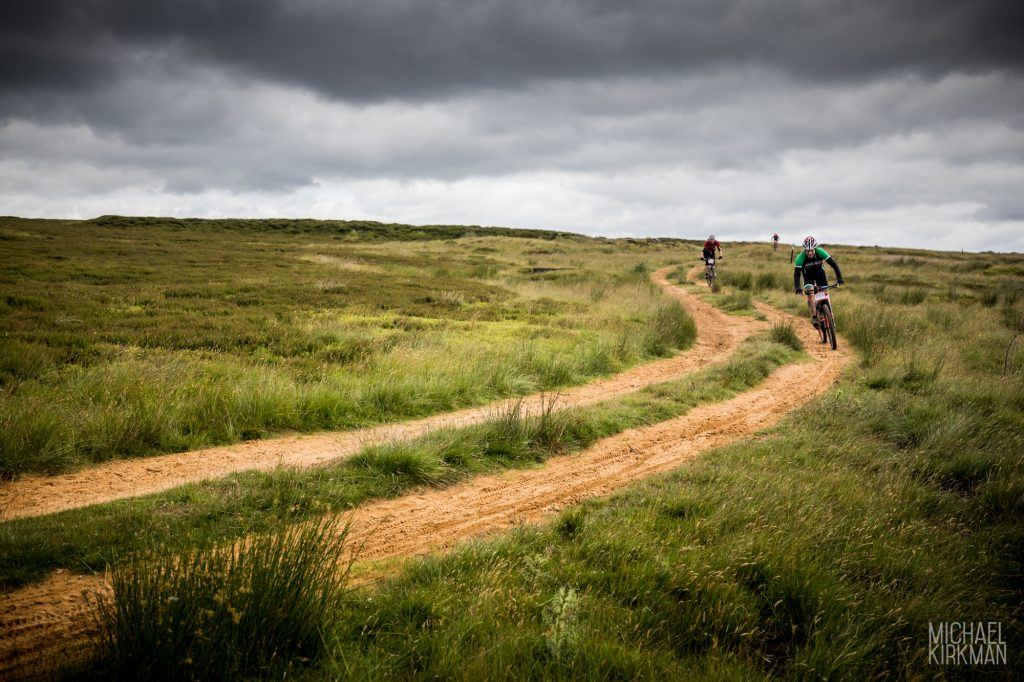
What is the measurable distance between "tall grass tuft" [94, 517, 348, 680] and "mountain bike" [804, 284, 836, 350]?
15396mm


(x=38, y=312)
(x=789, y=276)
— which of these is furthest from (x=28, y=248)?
(x=789, y=276)

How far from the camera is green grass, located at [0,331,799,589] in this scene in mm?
4172

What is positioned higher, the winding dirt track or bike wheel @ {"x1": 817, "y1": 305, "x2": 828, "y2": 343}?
bike wheel @ {"x1": 817, "y1": 305, "x2": 828, "y2": 343}

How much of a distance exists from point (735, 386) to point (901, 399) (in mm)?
2803

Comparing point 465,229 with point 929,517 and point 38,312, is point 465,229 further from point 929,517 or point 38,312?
point 929,517

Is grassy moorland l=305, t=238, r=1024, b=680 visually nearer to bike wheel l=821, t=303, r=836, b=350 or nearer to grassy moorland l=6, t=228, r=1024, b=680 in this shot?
grassy moorland l=6, t=228, r=1024, b=680

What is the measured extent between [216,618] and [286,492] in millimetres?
2585

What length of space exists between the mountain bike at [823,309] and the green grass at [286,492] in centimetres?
831

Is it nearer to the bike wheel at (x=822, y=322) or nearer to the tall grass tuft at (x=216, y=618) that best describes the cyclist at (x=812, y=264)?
the bike wheel at (x=822, y=322)

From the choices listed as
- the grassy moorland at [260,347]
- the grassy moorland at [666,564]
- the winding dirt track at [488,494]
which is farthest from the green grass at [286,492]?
the grassy moorland at [260,347]

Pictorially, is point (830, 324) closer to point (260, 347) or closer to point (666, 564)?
point (666, 564)

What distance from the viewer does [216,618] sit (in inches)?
114

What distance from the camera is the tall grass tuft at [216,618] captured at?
271 cm

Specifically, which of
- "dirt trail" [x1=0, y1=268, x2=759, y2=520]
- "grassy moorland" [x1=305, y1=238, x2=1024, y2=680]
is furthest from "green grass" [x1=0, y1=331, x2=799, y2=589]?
"grassy moorland" [x1=305, y1=238, x2=1024, y2=680]
